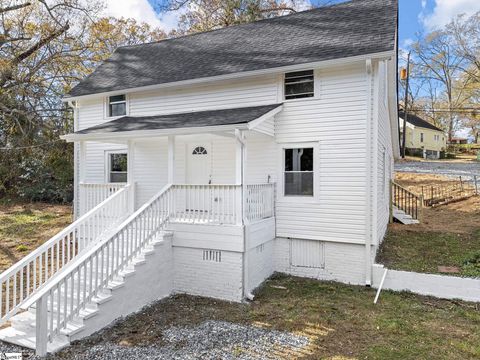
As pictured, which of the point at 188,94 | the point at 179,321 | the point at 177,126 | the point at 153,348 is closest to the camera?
the point at 153,348

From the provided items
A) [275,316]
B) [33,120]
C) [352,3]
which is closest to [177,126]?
[275,316]

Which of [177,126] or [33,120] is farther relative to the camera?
[33,120]

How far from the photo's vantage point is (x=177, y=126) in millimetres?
8031

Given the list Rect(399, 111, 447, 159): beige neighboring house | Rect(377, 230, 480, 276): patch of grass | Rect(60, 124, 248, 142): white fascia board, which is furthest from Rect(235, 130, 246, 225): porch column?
Rect(399, 111, 447, 159): beige neighboring house

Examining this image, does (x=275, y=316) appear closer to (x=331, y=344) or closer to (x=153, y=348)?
(x=331, y=344)

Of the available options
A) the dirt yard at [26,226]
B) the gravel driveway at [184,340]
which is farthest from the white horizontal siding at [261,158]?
the dirt yard at [26,226]

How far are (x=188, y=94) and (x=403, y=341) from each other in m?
7.96

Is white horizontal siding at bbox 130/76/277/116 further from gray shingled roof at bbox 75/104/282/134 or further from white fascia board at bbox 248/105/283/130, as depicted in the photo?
white fascia board at bbox 248/105/283/130

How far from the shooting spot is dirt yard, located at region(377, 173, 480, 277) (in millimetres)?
8211

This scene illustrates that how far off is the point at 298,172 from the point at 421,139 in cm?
3551

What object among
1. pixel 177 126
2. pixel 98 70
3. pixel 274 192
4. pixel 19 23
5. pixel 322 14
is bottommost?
pixel 274 192

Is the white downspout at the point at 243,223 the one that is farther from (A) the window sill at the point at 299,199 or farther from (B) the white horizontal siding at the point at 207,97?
(B) the white horizontal siding at the point at 207,97

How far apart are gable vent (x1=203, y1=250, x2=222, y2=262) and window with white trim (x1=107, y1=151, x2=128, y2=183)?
16.5 feet

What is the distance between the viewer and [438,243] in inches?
392
